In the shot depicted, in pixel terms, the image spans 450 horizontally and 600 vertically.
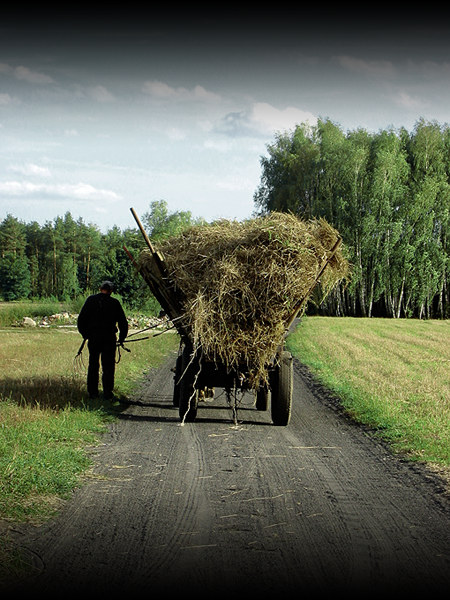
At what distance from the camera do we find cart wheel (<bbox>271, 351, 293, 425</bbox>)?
848 centimetres

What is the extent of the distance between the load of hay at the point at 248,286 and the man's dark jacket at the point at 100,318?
201 centimetres

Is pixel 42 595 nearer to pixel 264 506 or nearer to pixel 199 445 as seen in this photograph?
pixel 264 506

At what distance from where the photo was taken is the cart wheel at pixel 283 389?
848 centimetres

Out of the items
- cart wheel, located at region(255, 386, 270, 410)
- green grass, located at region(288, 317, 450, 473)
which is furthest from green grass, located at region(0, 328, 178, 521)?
green grass, located at region(288, 317, 450, 473)

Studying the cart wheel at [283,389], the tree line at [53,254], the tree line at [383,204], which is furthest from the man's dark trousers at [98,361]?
the tree line at [53,254]

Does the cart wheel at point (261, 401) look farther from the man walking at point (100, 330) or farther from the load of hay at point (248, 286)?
the man walking at point (100, 330)

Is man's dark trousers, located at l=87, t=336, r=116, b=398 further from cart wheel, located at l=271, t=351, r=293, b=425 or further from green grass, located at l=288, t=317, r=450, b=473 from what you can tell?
green grass, located at l=288, t=317, r=450, b=473

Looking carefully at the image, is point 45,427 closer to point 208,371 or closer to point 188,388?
point 188,388

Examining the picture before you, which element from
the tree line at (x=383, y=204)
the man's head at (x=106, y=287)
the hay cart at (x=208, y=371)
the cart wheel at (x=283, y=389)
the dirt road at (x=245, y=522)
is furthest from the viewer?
the tree line at (x=383, y=204)

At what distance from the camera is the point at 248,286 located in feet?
25.9

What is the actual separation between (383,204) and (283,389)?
3549cm

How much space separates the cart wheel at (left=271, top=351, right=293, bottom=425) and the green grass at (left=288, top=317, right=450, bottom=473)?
4.31 feet

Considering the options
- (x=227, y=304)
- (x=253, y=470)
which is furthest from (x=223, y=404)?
(x=253, y=470)

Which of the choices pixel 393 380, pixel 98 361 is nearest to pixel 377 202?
pixel 393 380
